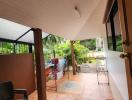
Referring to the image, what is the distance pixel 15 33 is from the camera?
12.8 feet

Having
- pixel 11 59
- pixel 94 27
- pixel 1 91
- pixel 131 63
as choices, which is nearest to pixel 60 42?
pixel 94 27

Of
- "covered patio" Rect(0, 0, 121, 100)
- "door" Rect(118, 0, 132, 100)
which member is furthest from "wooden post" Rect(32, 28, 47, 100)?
"door" Rect(118, 0, 132, 100)

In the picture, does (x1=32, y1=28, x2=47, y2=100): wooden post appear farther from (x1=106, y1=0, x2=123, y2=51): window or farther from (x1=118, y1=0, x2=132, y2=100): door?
(x1=118, y1=0, x2=132, y2=100): door

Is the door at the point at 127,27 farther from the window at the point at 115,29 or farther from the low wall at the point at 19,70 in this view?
the low wall at the point at 19,70

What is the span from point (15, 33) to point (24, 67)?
0.98m

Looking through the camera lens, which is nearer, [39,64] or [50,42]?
[39,64]

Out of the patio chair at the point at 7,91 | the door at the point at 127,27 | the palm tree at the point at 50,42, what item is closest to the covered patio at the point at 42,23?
the patio chair at the point at 7,91

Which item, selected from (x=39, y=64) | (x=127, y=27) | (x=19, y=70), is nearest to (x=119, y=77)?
(x=127, y=27)

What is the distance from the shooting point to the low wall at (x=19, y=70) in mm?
3328

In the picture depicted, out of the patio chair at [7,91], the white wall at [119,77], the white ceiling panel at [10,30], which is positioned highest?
the white ceiling panel at [10,30]

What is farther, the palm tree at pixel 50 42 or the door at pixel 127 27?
the palm tree at pixel 50 42

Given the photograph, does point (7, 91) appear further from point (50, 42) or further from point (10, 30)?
point (50, 42)

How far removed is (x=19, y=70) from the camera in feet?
12.8

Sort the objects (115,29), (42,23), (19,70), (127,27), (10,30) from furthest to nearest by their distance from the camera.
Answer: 1. (19,70)
2. (10,30)
3. (42,23)
4. (115,29)
5. (127,27)
